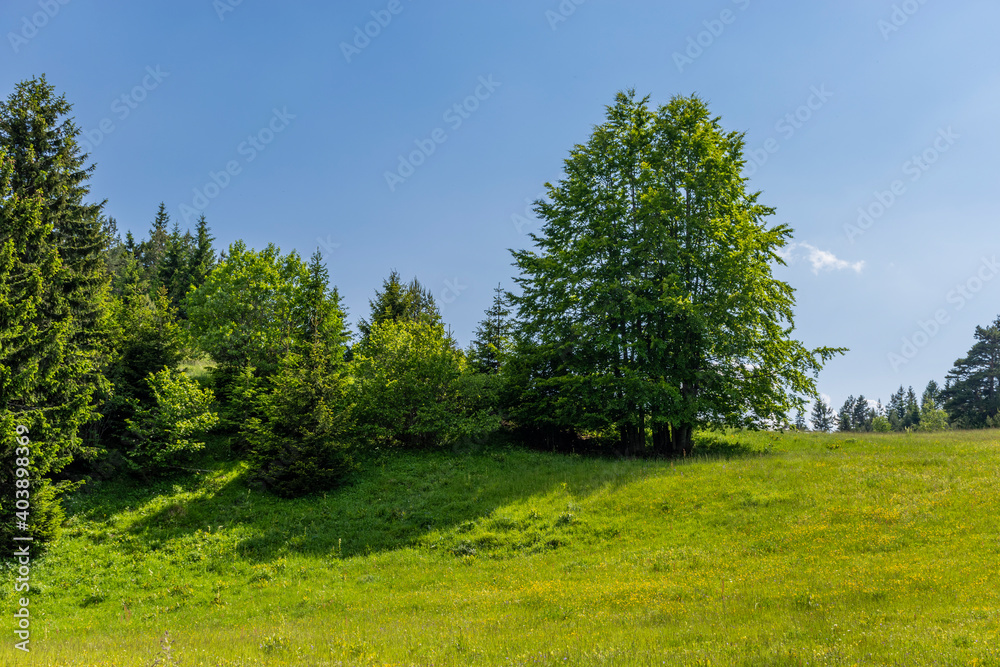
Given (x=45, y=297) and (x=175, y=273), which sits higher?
(x=175, y=273)

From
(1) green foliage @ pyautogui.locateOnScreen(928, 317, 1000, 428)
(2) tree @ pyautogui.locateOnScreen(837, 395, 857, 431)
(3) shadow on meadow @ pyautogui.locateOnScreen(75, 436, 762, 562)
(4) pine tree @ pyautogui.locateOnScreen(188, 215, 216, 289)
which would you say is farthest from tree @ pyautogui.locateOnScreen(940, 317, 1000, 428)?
(4) pine tree @ pyautogui.locateOnScreen(188, 215, 216, 289)

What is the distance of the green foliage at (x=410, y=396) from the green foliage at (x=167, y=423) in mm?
7949

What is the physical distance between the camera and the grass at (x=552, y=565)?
30.0ft

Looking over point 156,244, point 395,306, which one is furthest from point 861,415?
point 156,244

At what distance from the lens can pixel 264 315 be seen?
36750mm

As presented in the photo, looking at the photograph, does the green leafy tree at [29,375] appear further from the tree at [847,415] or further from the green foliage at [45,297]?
the tree at [847,415]

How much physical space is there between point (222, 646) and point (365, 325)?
4029 centimetres

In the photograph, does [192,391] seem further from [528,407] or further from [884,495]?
[884,495]

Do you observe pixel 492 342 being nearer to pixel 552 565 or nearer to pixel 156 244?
pixel 552 565

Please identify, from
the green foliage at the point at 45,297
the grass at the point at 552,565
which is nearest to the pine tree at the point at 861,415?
the grass at the point at 552,565

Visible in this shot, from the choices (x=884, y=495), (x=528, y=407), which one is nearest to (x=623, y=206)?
(x=528, y=407)

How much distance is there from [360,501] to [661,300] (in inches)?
691

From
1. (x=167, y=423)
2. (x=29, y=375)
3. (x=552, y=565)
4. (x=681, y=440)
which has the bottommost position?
(x=552, y=565)

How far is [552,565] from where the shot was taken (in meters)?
15.8
